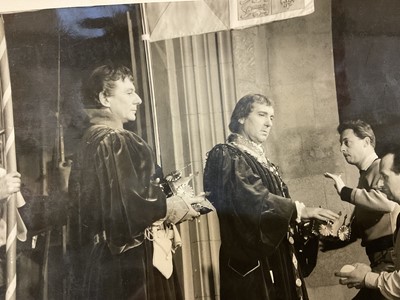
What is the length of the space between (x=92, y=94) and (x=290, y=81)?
1.25 m

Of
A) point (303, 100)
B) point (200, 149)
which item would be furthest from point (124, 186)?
point (303, 100)

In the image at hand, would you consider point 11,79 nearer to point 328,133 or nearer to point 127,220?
point 127,220

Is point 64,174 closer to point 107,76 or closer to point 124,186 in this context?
point 124,186

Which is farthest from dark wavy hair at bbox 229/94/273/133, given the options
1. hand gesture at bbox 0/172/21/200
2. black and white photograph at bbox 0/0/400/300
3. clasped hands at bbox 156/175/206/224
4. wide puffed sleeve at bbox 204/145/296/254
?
hand gesture at bbox 0/172/21/200

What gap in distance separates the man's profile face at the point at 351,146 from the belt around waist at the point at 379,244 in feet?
1.66

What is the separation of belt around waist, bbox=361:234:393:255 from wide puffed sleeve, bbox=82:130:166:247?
1287 mm

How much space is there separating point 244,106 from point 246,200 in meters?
0.59

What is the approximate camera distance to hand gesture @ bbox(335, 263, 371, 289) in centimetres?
473

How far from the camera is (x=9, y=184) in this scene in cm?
471

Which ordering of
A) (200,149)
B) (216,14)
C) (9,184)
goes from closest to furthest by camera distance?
(9,184)
(200,149)
(216,14)

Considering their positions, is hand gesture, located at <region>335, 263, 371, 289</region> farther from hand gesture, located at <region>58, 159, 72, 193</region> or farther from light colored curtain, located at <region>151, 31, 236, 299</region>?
hand gesture, located at <region>58, 159, 72, 193</region>

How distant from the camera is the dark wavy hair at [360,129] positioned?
4883mm

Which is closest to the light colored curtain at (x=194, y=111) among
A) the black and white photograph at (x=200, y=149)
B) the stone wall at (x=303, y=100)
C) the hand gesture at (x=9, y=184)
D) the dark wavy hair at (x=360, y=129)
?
the black and white photograph at (x=200, y=149)

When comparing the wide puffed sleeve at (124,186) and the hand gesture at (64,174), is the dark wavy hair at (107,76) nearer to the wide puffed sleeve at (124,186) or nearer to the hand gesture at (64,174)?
the wide puffed sleeve at (124,186)
